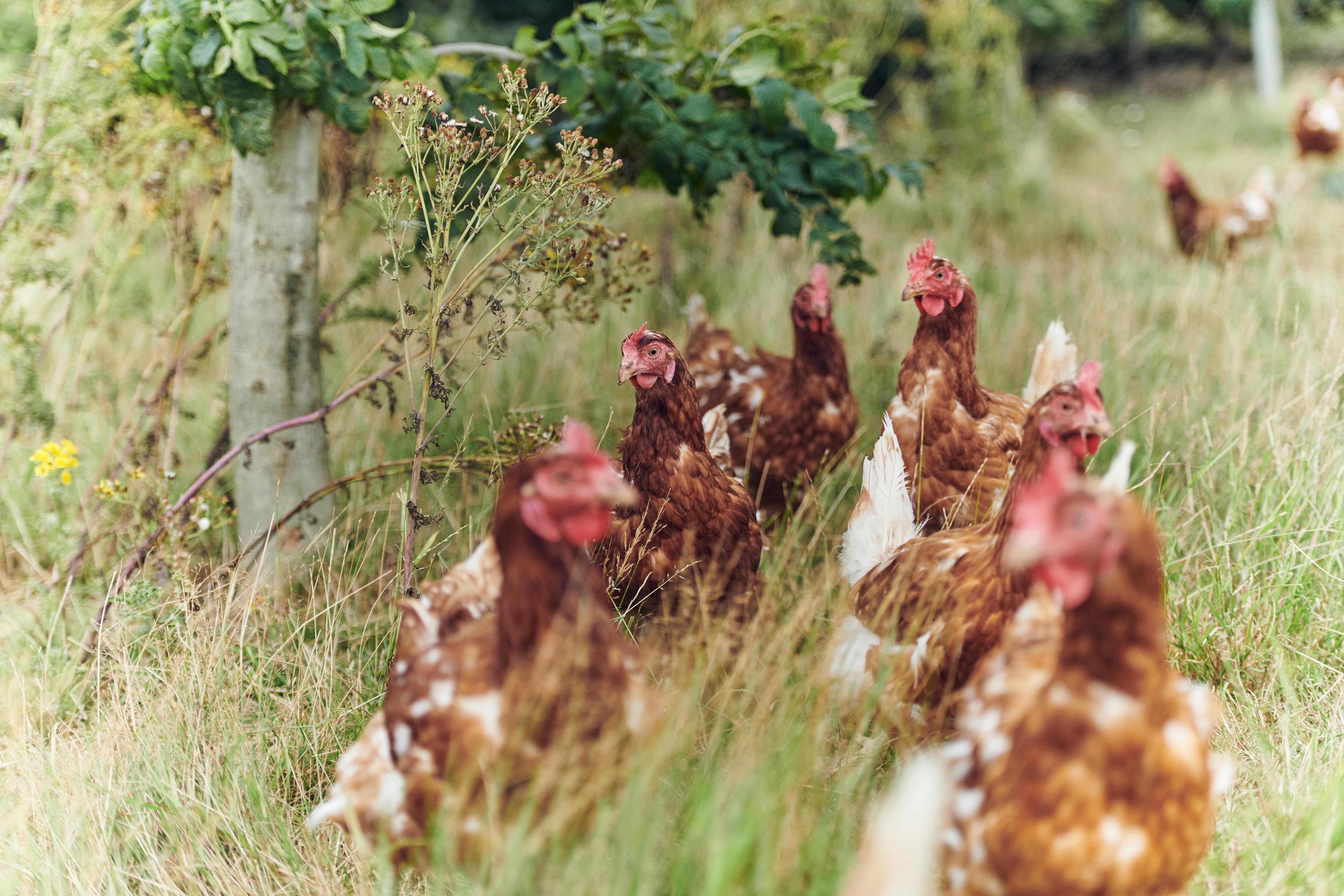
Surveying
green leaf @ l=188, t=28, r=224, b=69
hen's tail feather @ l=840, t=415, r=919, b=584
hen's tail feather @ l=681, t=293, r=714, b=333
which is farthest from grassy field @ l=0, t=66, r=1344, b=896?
green leaf @ l=188, t=28, r=224, b=69

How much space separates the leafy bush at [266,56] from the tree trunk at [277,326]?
181mm

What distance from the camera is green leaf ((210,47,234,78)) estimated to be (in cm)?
236

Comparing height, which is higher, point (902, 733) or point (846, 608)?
point (846, 608)

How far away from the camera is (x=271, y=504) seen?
306 cm

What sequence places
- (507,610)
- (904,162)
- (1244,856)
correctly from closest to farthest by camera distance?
(507,610), (1244,856), (904,162)

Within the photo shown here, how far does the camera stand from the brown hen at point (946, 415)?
124 inches

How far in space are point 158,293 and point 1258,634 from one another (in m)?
5.84

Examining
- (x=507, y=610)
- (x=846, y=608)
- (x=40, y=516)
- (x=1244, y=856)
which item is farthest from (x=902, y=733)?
(x=40, y=516)

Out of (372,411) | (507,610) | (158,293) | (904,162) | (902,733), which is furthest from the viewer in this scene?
(158,293)

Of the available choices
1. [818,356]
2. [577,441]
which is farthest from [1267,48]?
[577,441]

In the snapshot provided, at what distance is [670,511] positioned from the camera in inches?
108

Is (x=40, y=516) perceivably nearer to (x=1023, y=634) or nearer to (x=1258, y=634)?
(x=1023, y=634)

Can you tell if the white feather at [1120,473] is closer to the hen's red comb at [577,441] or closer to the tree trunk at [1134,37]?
the hen's red comb at [577,441]

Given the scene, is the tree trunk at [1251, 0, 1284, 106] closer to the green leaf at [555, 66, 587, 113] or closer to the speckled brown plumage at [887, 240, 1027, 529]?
the speckled brown plumage at [887, 240, 1027, 529]
